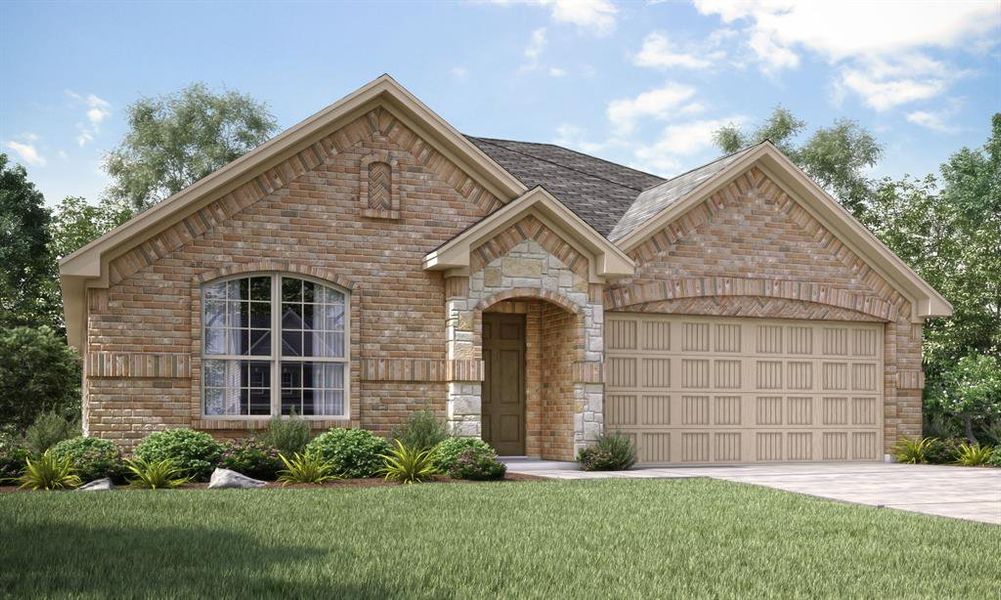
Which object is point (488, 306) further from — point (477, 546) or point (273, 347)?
point (477, 546)

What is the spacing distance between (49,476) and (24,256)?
2136 cm

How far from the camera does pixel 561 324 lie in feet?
59.0

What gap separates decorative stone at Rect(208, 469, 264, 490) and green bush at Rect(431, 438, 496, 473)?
248 cm

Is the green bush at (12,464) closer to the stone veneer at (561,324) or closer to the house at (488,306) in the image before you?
the house at (488,306)

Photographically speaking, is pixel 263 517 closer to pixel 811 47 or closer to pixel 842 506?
pixel 842 506

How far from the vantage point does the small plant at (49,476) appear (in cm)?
1341

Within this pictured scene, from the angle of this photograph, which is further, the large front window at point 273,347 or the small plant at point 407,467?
the large front window at point 273,347

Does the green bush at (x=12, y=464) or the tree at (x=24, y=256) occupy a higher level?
the tree at (x=24, y=256)

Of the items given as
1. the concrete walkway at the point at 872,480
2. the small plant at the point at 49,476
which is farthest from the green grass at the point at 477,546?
the small plant at the point at 49,476

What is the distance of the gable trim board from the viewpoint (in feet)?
61.4

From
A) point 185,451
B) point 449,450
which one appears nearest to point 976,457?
point 449,450

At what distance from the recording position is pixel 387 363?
55.0 ft

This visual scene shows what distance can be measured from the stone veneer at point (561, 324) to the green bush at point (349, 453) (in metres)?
1.88

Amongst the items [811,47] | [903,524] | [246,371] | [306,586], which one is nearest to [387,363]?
[246,371]
